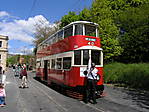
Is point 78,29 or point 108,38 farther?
point 108,38

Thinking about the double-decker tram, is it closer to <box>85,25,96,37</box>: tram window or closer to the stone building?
<box>85,25,96,37</box>: tram window

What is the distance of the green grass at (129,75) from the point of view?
15828 millimetres

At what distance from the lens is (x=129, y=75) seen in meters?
17.2

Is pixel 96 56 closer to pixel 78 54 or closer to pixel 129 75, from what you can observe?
pixel 78 54

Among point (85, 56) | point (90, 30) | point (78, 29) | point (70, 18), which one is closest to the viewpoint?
point (85, 56)

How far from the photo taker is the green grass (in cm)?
1583

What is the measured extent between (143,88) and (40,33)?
36305 mm

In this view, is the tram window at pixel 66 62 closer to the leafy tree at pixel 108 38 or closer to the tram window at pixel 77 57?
the tram window at pixel 77 57

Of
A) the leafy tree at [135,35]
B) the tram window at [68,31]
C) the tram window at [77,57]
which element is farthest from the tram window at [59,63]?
the leafy tree at [135,35]

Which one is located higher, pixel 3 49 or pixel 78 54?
pixel 3 49

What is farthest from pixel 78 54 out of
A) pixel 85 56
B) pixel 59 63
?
pixel 59 63

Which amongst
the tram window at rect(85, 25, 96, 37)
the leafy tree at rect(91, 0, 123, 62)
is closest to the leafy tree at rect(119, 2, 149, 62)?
the leafy tree at rect(91, 0, 123, 62)

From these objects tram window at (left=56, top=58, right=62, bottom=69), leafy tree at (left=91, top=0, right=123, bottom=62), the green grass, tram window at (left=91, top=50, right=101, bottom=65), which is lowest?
the green grass

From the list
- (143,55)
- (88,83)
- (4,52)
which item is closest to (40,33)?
(4,52)
